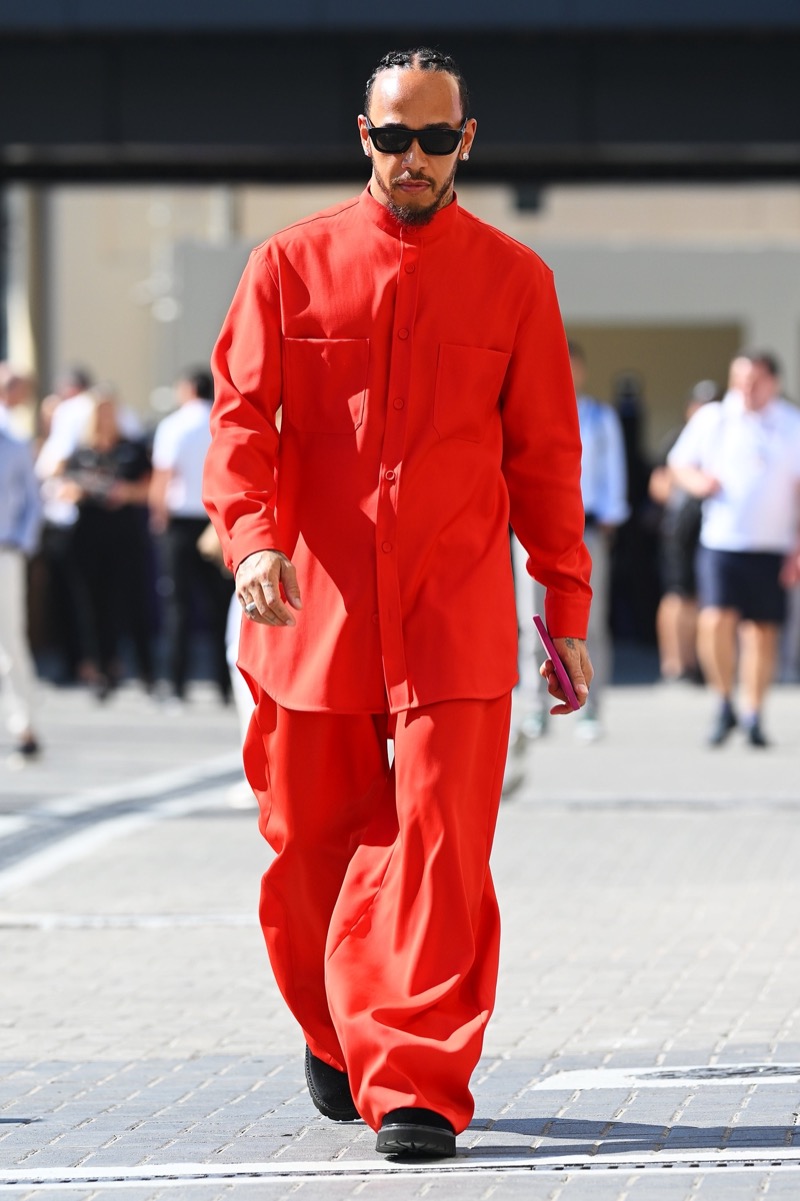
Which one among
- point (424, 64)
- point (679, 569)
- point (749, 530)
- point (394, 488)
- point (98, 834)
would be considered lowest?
point (98, 834)

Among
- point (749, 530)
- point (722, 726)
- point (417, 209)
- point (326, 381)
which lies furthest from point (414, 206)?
point (722, 726)

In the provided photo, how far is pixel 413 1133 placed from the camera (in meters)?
4.79

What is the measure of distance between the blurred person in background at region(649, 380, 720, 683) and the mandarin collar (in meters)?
12.1

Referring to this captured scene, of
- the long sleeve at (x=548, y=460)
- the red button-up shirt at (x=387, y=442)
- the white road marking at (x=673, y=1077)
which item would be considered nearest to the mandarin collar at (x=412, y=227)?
the red button-up shirt at (x=387, y=442)

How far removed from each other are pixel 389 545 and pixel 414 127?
77 centimetres

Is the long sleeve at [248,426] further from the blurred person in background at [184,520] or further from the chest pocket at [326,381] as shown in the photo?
the blurred person in background at [184,520]

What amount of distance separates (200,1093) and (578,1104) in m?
0.81

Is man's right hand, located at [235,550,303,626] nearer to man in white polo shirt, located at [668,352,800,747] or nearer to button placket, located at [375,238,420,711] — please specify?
button placket, located at [375,238,420,711]

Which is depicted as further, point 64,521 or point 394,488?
point 64,521

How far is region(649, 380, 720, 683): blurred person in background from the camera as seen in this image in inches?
684

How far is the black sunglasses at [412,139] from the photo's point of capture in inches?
195

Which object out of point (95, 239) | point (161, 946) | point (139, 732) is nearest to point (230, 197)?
point (95, 239)

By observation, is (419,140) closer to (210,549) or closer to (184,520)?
(210,549)

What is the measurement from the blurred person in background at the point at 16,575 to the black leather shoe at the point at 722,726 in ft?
11.2
